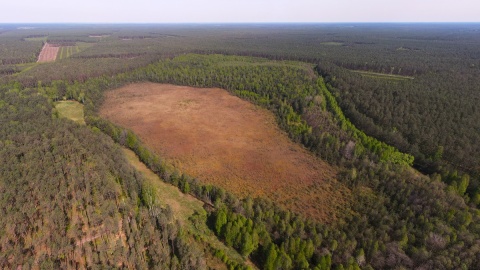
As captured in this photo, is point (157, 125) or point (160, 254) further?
point (157, 125)

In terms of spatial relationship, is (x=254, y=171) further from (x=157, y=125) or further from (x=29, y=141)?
(x=29, y=141)

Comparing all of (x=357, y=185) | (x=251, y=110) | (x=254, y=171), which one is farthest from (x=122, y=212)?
(x=251, y=110)

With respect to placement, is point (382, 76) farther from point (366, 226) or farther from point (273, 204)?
point (273, 204)

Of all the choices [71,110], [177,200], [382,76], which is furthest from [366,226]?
[382,76]

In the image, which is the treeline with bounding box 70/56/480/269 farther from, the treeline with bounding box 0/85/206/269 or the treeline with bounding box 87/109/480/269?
the treeline with bounding box 0/85/206/269

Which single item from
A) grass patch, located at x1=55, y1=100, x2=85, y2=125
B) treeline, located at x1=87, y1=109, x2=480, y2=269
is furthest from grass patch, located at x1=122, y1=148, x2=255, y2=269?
grass patch, located at x1=55, y1=100, x2=85, y2=125

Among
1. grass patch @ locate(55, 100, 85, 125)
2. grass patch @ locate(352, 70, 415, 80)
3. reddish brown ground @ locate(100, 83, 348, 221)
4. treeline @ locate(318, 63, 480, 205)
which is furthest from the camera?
grass patch @ locate(352, 70, 415, 80)
